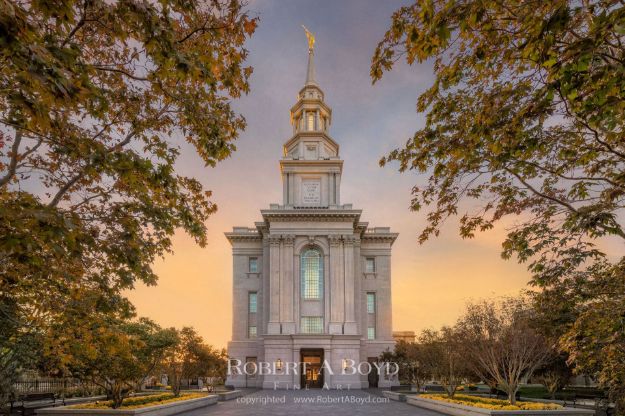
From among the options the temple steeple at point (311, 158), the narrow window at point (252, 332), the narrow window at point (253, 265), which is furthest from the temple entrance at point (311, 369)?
the temple steeple at point (311, 158)

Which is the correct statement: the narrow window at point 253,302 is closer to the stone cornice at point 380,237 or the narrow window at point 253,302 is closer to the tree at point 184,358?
the stone cornice at point 380,237

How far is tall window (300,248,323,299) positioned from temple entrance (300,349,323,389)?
5.93 m

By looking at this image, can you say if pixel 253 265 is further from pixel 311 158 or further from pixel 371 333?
pixel 371 333

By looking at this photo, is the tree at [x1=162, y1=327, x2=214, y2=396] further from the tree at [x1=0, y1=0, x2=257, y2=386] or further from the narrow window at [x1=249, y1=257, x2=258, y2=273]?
the narrow window at [x1=249, y1=257, x2=258, y2=273]

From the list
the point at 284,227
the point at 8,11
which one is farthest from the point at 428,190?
the point at 284,227

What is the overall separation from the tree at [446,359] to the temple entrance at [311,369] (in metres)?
15.8

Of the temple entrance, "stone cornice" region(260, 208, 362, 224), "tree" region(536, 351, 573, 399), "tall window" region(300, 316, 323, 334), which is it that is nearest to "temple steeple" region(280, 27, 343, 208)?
"stone cornice" region(260, 208, 362, 224)

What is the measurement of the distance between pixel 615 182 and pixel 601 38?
4037 millimetres

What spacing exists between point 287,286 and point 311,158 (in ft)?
53.2

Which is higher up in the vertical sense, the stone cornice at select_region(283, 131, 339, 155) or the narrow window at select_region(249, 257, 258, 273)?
the stone cornice at select_region(283, 131, 339, 155)

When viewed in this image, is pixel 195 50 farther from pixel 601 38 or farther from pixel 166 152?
pixel 601 38

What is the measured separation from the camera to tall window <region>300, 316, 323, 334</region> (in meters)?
51.8

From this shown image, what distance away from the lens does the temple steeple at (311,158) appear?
188 ft

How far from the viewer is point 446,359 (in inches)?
1254
